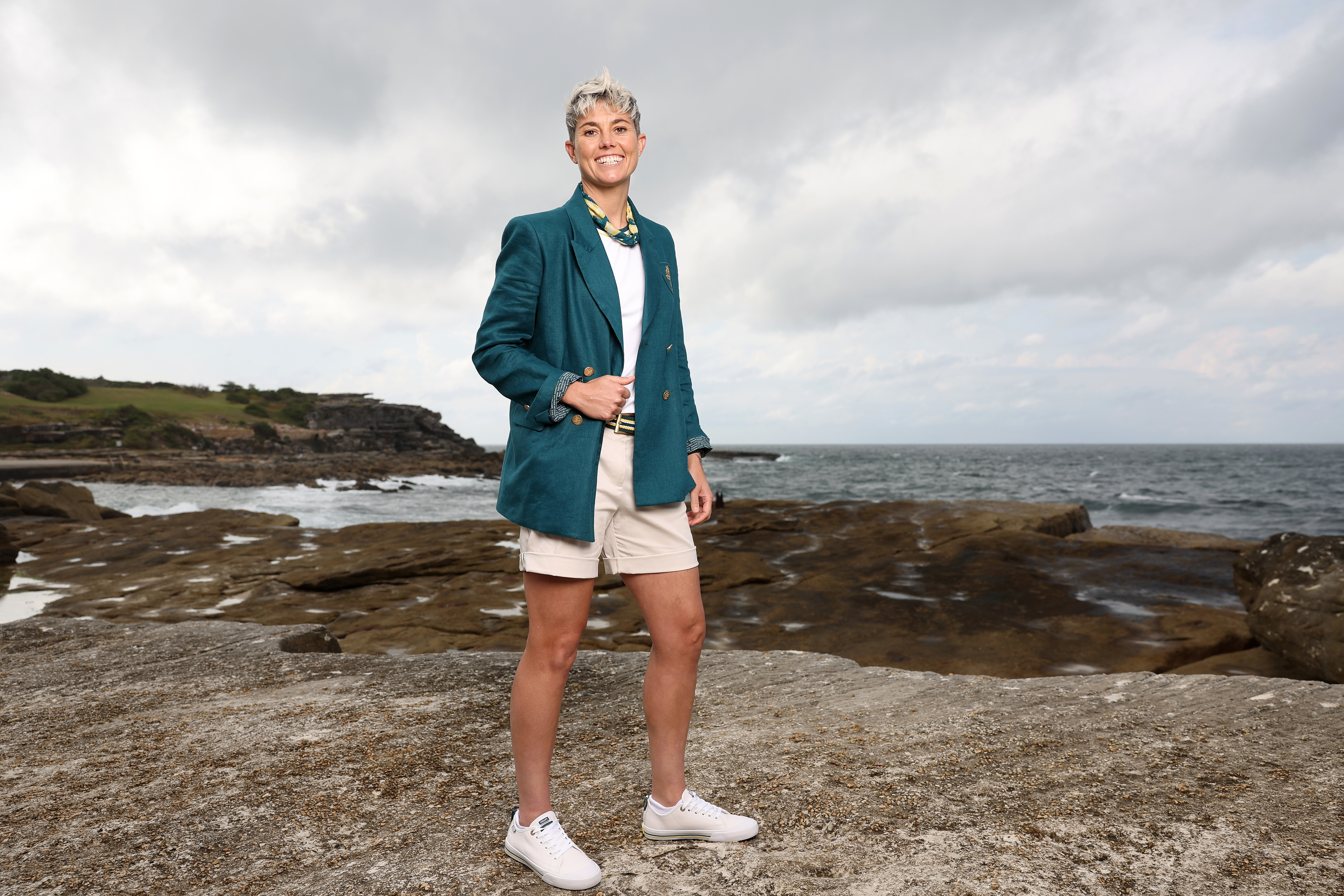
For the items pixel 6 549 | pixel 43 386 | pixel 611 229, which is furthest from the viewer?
pixel 43 386

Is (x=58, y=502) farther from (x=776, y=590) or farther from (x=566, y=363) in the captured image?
(x=566, y=363)

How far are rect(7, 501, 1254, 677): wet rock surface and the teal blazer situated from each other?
13.9ft

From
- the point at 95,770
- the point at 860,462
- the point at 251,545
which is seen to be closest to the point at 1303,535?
the point at 95,770

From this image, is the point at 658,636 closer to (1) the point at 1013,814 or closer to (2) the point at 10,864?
(1) the point at 1013,814

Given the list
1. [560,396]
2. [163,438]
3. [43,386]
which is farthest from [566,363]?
[43,386]

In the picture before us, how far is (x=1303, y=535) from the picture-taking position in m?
5.39

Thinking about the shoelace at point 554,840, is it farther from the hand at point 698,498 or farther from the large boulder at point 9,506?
the large boulder at point 9,506

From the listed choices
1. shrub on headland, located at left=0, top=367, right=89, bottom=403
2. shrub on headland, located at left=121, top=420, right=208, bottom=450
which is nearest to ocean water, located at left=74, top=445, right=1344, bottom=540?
shrub on headland, located at left=121, top=420, right=208, bottom=450

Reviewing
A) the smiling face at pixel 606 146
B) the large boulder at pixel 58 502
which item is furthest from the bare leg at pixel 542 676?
the large boulder at pixel 58 502

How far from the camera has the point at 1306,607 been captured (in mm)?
4883

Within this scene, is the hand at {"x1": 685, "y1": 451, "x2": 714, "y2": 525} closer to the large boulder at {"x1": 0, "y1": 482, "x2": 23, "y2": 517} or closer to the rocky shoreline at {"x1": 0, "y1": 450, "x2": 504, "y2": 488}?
the large boulder at {"x1": 0, "y1": 482, "x2": 23, "y2": 517}

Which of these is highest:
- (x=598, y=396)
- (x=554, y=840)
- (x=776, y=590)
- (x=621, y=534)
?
(x=598, y=396)

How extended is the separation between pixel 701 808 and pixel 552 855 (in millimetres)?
411

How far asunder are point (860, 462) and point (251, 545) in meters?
75.6
